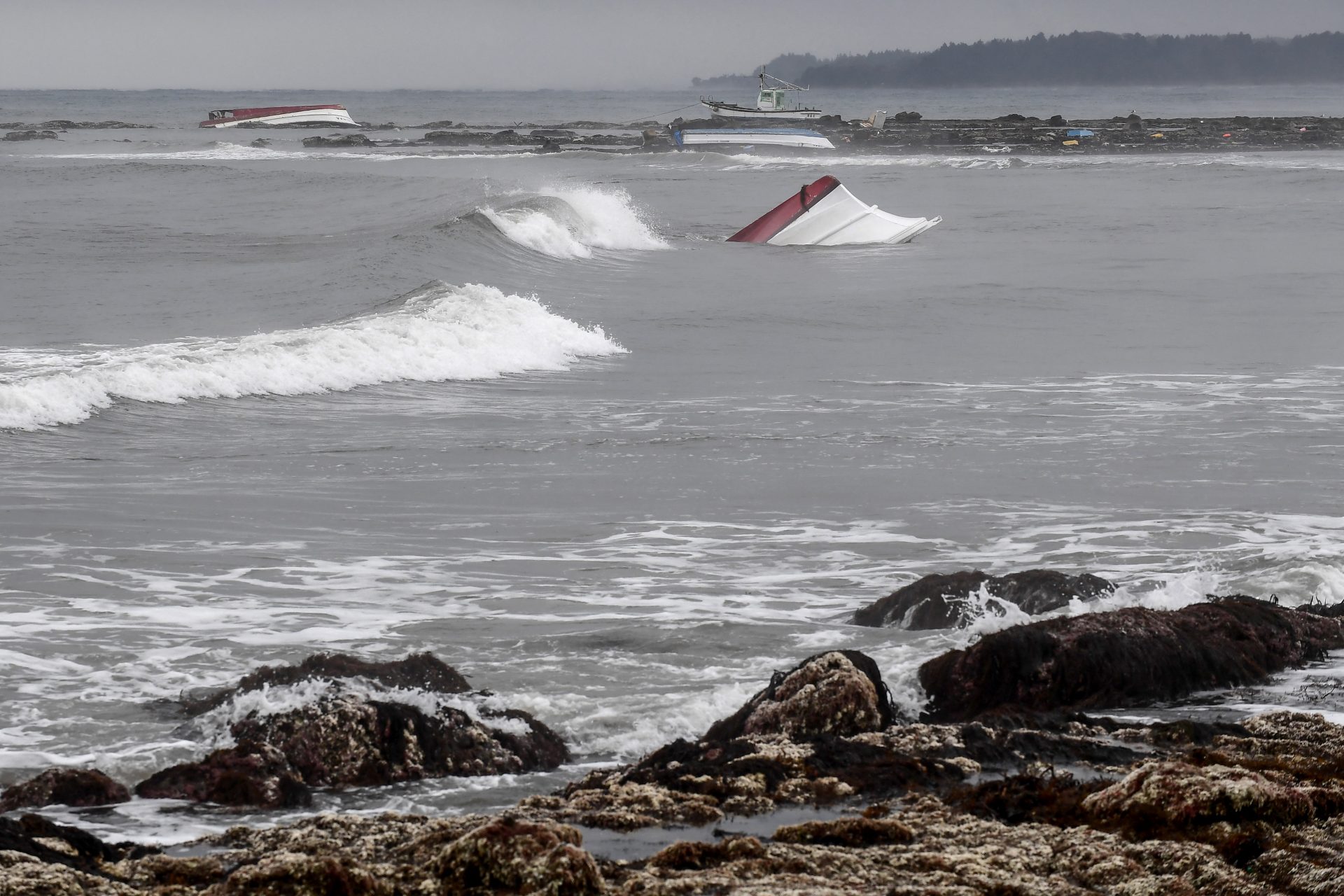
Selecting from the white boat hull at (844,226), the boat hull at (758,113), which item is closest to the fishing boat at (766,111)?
the boat hull at (758,113)

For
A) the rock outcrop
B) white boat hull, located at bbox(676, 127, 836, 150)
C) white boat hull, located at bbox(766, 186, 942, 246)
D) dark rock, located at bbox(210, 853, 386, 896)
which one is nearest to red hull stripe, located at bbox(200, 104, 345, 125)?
white boat hull, located at bbox(676, 127, 836, 150)

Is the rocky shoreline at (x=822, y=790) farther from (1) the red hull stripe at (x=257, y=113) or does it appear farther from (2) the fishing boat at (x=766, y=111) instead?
(1) the red hull stripe at (x=257, y=113)

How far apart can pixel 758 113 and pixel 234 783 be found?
91763 millimetres

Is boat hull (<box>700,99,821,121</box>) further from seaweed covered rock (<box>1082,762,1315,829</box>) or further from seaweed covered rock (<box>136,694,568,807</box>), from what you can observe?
seaweed covered rock (<box>1082,762,1315,829</box>)

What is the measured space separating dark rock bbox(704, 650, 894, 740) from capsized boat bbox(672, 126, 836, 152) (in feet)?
261

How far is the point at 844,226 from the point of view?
114 feet

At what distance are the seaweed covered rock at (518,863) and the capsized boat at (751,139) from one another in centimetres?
8142

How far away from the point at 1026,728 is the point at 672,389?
10351 millimetres

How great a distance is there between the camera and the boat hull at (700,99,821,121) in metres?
93.1

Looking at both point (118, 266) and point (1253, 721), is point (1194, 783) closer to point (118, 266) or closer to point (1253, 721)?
point (1253, 721)

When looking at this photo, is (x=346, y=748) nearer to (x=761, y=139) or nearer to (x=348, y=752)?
(x=348, y=752)

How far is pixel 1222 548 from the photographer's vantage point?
31.0 feet

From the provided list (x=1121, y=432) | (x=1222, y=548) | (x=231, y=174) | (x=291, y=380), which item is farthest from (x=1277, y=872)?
(x=231, y=174)

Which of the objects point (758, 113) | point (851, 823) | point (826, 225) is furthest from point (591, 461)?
point (758, 113)
